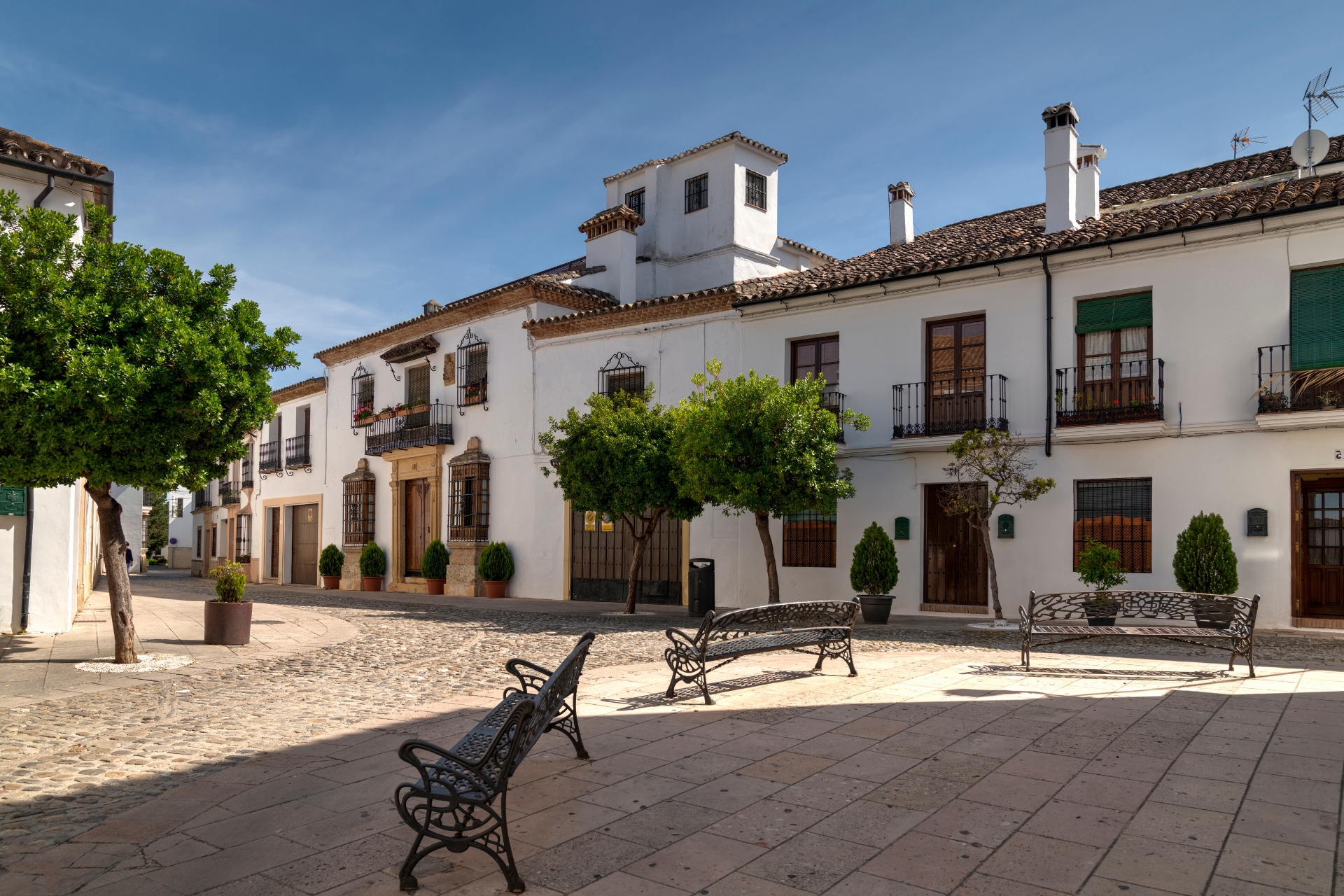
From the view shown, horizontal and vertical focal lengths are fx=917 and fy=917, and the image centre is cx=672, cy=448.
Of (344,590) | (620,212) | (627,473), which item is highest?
(620,212)

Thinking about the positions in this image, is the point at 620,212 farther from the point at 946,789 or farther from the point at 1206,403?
the point at 946,789

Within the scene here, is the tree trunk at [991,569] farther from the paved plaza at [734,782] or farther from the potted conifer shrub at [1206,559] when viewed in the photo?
the paved plaza at [734,782]

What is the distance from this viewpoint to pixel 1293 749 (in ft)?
17.7

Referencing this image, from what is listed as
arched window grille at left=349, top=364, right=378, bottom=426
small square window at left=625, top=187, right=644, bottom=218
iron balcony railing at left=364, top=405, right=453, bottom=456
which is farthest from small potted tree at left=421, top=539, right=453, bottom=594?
small square window at left=625, top=187, right=644, bottom=218

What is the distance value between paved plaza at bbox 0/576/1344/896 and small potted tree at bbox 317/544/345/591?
18411mm

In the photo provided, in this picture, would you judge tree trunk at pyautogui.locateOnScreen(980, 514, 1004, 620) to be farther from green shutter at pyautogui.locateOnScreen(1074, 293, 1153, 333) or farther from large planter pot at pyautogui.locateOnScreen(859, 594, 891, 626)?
green shutter at pyautogui.locateOnScreen(1074, 293, 1153, 333)

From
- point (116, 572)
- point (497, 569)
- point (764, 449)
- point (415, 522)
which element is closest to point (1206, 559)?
point (764, 449)

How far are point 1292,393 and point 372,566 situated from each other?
21.5 metres

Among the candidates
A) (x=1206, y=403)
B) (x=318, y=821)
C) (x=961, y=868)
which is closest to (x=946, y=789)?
(x=961, y=868)

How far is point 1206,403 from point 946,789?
10975 mm

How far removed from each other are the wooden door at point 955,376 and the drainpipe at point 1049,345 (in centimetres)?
102

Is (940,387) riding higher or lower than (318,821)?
higher

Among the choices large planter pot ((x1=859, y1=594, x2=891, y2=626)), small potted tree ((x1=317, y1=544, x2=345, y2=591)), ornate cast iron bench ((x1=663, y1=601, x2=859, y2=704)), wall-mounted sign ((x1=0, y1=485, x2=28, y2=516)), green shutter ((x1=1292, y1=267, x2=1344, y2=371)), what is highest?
green shutter ((x1=1292, y1=267, x2=1344, y2=371))

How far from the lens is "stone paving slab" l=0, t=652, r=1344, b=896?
3633 millimetres
